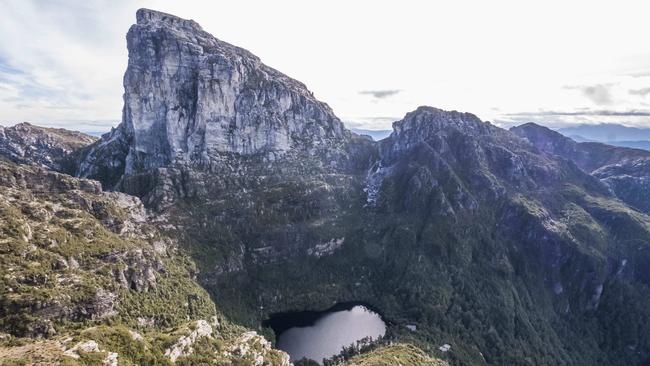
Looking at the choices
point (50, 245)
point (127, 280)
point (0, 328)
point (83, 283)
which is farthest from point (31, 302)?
point (127, 280)

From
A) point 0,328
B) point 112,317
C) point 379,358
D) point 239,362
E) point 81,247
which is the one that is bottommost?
point 379,358

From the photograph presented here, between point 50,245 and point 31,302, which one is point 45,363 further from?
point 50,245

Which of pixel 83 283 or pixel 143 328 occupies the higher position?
pixel 83 283

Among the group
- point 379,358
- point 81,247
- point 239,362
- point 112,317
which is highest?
point 81,247

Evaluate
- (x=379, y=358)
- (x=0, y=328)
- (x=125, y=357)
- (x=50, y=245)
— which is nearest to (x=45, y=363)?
(x=125, y=357)

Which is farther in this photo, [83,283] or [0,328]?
[83,283]

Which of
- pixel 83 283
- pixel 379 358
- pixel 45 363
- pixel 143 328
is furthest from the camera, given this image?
pixel 379 358

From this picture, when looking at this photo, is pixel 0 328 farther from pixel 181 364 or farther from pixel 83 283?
pixel 181 364

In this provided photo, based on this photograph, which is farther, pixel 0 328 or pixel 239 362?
pixel 239 362

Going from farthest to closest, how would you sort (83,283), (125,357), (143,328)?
1. (143,328)
2. (83,283)
3. (125,357)
